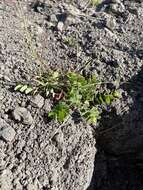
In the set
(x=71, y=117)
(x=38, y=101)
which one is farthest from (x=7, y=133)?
(x=71, y=117)

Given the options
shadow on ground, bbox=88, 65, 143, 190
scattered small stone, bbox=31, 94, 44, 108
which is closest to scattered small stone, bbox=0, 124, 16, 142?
scattered small stone, bbox=31, 94, 44, 108

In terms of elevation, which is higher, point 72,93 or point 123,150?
point 72,93

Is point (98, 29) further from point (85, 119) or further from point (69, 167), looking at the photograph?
point (69, 167)

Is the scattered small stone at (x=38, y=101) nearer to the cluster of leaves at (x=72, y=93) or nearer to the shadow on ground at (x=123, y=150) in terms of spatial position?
the cluster of leaves at (x=72, y=93)

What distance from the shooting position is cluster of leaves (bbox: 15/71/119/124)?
268 centimetres

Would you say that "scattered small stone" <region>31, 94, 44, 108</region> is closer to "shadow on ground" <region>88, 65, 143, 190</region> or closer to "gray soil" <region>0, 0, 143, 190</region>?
"gray soil" <region>0, 0, 143, 190</region>

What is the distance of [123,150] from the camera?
116 inches

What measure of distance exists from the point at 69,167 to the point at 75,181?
0.30 ft

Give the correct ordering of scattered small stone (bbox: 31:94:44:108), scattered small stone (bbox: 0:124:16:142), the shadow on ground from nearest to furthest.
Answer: scattered small stone (bbox: 0:124:16:142) < scattered small stone (bbox: 31:94:44:108) < the shadow on ground

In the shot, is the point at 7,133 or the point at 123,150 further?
the point at 123,150

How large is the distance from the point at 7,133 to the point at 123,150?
2.90 ft

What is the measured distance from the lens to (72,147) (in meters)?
2.64

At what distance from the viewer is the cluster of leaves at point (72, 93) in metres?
2.68

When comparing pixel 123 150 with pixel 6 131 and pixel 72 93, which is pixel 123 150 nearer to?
pixel 72 93
